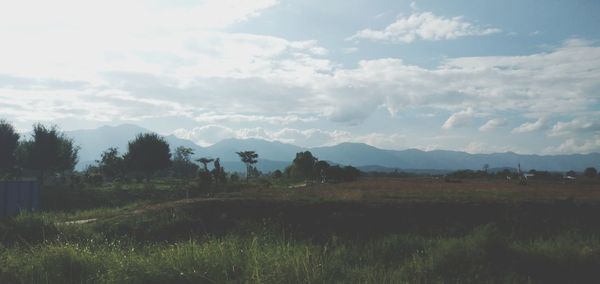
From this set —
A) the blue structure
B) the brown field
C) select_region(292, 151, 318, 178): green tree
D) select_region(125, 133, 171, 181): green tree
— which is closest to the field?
the brown field

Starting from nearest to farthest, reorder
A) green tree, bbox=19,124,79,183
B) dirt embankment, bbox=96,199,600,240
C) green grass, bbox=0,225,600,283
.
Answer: green grass, bbox=0,225,600,283
dirt embankment, bbox=96,199,600,240
green tree, bbox=19,124,79,183

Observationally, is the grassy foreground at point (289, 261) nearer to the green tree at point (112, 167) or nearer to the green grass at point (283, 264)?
the green grass at point (283, 264)

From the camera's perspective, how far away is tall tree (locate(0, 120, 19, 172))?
201 feet

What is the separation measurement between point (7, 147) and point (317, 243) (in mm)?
55656

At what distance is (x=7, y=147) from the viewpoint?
6166 cm

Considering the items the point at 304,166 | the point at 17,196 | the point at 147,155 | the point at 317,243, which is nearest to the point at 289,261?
the point at 317,243

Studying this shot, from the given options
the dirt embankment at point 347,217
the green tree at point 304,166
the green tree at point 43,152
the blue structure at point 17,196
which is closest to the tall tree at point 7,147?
the green tree at point 43,152

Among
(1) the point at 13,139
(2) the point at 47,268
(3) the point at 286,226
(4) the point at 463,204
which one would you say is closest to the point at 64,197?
(1) the point at 13,139

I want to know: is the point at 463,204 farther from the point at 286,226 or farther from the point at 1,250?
the point at 1,250

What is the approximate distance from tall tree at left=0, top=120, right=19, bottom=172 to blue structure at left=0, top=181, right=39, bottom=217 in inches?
1628

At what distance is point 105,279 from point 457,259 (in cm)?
759

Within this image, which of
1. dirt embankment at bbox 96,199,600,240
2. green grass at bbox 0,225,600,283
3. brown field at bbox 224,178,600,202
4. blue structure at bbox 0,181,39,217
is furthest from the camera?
brown field at bbox 224,178,600,202

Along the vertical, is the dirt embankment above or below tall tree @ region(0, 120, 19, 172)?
below

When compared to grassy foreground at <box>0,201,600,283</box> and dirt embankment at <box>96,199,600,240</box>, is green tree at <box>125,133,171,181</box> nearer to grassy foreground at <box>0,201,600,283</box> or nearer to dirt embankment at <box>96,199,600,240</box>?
dirt embankment at <box>96,199,600,240</box>
